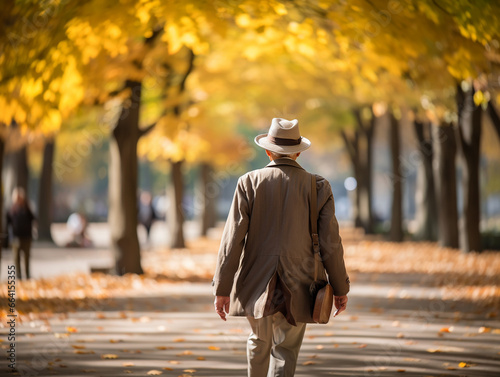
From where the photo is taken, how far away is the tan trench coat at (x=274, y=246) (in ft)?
18.0

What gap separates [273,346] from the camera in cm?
560

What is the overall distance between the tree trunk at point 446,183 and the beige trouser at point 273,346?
60.7ft

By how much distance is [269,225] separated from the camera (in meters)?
5.57

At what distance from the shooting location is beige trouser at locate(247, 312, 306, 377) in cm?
551

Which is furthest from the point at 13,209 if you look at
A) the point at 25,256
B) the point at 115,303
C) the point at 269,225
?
the point at 269,225

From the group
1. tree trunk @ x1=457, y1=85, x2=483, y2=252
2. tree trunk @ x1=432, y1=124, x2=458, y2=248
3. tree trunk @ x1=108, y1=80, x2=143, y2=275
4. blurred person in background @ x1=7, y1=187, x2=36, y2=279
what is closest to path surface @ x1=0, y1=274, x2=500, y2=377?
tree trunk @ x1=108, y1=80, x2=143, y2=275

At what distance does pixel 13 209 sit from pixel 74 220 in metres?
13.7

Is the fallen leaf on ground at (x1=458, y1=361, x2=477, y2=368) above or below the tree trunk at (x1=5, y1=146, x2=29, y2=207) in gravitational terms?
above

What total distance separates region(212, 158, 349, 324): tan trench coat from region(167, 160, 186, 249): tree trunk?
66.0 feet

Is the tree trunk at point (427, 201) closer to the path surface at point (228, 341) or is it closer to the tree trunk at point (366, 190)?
the tree trunk at point (366, 190)

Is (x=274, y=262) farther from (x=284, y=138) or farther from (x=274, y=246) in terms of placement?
(x=284, y=138)

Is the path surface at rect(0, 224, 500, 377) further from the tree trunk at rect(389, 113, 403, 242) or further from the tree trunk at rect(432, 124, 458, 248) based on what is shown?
the tree trunk at rect(389, 113, 403, 242)

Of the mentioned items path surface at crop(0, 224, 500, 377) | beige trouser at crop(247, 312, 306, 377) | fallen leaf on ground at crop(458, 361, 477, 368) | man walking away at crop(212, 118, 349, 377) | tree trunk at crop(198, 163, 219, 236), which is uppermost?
man walking away at crop(212, 118, 349, 377)

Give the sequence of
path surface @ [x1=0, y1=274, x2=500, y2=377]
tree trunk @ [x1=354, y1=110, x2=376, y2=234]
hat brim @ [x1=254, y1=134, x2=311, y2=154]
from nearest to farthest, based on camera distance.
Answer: hat brim @ [x1=254, y1=134, x2=311, y2=154] → path surface @ [x1=0, y1=274, x2=500, y2=377] → tree trunk @ [x1=354, y1=110, x2=376, y2=234]
